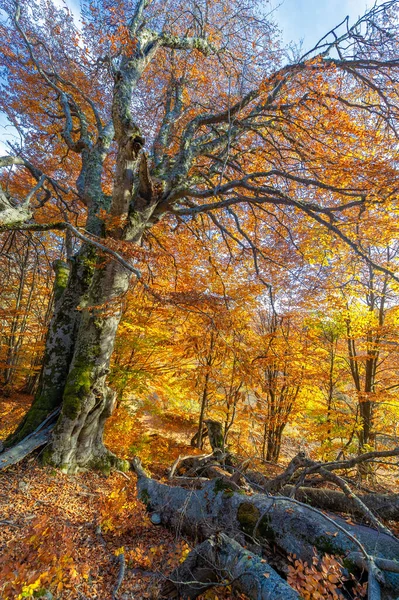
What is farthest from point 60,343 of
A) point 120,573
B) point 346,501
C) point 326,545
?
point 346,501

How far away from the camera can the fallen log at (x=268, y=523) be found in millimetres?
2455

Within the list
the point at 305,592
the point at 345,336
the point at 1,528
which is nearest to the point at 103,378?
the point at 1,528

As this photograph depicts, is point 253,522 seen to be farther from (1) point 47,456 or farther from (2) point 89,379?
(1) point 47,456

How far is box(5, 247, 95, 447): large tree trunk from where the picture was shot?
490cm

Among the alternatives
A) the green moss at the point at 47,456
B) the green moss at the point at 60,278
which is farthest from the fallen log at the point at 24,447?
the green moss at the point at 60,278

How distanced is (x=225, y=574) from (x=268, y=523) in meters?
0.73

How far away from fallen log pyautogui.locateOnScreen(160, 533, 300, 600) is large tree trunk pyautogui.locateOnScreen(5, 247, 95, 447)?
3542 mm

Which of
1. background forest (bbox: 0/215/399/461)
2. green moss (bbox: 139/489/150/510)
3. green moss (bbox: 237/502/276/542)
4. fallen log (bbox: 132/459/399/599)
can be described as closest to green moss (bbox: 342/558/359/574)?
fallen log (bbox: 132/459/399/599)

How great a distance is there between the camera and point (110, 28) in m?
6.81

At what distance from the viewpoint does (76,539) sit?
3137mm

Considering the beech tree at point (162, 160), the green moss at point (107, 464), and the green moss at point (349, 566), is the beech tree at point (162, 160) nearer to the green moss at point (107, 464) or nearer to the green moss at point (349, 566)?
the green moss at point (107, 464)

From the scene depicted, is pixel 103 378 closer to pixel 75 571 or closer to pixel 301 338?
pixel 75 571

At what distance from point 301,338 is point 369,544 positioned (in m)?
7.58

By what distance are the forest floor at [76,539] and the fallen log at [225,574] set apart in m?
0.15
